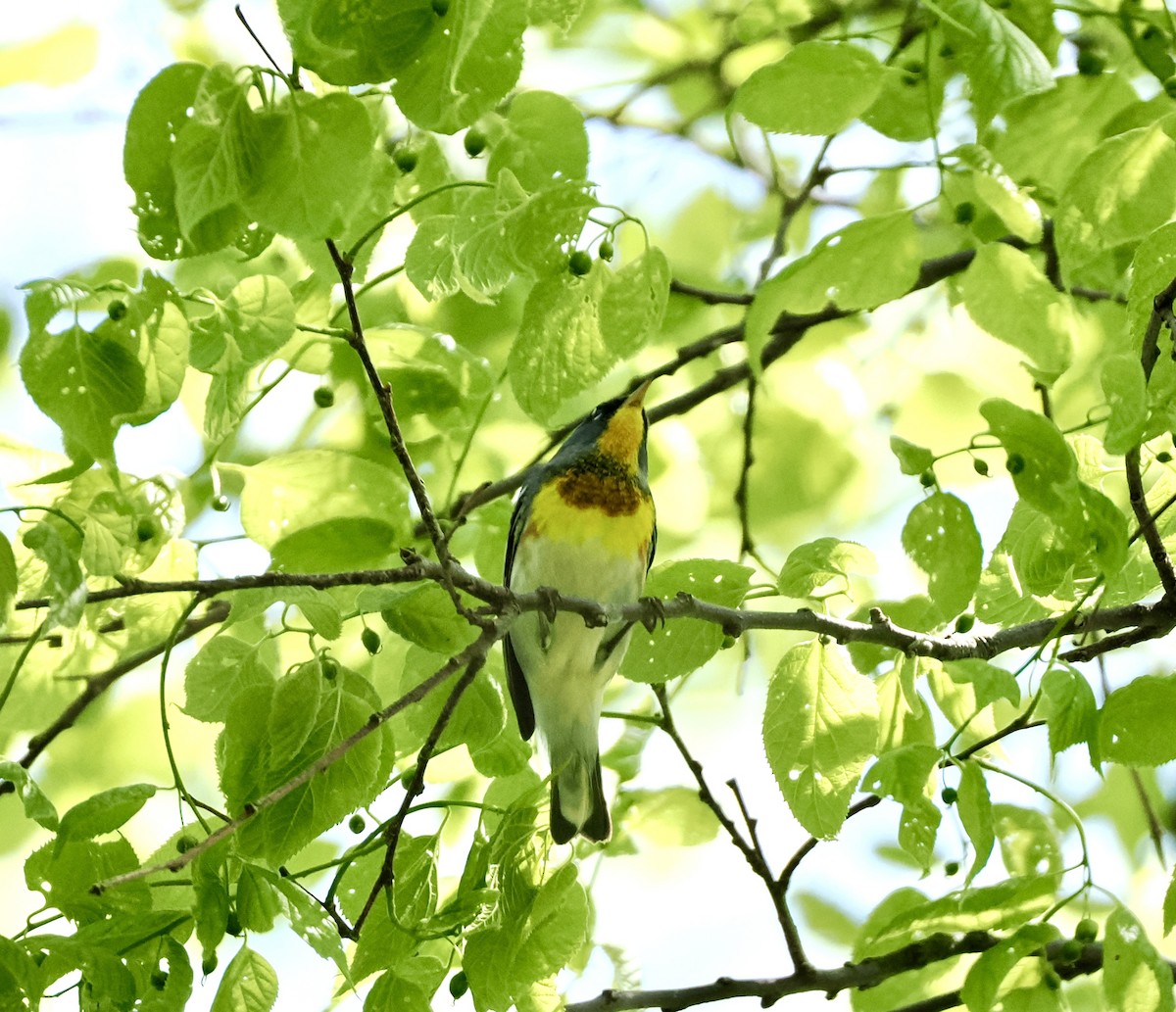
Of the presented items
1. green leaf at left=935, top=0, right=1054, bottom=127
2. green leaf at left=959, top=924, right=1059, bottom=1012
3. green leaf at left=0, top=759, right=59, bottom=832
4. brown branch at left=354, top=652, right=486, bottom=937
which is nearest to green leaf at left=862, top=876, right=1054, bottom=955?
green leaf at left=959, top=924, right=1059, bottom=1012

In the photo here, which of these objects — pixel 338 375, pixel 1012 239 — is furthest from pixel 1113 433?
pixel 1012 239

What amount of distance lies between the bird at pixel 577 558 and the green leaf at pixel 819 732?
146 centimetres

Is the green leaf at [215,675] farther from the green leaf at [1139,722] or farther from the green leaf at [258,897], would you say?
the green leaf at [1139,722]

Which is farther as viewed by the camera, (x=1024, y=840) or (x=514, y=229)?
(x=1024, y=840)

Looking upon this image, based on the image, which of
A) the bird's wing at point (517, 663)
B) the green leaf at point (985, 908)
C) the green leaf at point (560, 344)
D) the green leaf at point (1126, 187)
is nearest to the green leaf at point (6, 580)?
the green leaf at point (560, 344)

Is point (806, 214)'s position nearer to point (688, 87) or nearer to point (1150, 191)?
point (688, 87)

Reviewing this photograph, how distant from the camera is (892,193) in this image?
157 inches

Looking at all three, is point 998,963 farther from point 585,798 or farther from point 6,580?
point 6,580

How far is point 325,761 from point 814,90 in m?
1.10

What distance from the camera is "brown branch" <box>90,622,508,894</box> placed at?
1601mm

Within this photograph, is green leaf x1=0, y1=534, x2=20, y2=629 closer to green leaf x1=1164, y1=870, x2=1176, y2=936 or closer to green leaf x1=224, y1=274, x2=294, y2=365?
green leaf x1=224, y1=274, x2=294, y2=365

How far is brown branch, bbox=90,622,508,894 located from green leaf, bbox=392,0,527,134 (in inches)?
28.7

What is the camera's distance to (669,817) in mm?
2908

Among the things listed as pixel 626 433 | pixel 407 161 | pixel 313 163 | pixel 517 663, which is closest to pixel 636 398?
pixel 626 433
